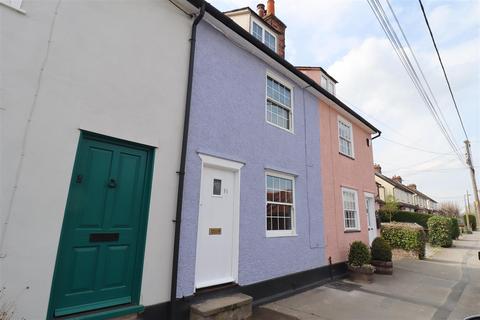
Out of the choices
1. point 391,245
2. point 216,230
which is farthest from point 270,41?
point 391,245

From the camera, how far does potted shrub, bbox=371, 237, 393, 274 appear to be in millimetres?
9147

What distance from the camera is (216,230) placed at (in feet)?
17.5

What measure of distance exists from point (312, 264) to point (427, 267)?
717 cm

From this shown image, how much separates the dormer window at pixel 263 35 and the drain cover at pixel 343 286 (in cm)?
799

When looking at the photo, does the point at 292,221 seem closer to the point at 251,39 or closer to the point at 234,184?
the point at 234,184

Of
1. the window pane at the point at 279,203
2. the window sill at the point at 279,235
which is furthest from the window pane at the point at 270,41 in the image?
the window sill at the point at 279,235

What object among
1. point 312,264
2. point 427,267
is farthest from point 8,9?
point 427,267

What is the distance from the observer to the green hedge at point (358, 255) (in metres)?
8.42

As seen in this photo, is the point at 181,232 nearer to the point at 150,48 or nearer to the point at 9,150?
the point at 9,150

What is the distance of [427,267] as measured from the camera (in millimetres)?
11070

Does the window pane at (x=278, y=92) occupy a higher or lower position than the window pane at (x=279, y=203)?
higher

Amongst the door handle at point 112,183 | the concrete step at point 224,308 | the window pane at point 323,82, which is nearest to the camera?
the door handle at point 112,183

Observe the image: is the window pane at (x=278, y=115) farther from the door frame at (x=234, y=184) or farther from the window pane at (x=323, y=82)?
the window pane at (x=323, y=82)

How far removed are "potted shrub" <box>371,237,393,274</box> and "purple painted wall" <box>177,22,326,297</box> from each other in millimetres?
2766
